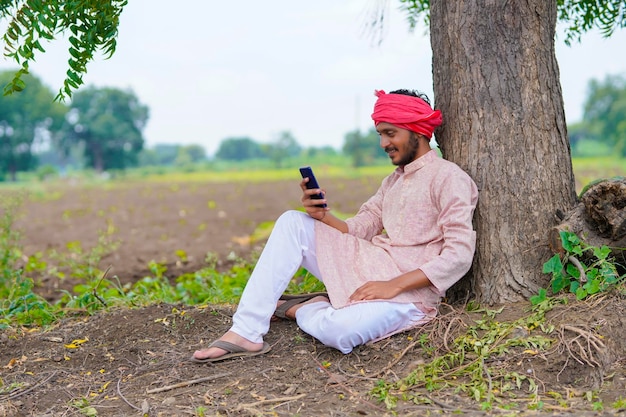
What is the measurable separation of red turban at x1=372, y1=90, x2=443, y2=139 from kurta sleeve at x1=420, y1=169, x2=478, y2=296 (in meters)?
0.35

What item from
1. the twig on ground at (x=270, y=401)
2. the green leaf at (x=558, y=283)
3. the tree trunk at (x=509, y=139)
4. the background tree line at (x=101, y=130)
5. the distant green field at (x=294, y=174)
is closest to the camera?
the twig on ground at (x=270, y=401)

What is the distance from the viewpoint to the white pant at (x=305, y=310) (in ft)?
12.0

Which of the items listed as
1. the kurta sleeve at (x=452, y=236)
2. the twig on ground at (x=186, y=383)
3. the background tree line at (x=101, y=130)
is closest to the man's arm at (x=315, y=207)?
the kurta sleeve at (x=452, y=236)

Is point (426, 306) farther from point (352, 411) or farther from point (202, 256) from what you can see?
point (202, 256)

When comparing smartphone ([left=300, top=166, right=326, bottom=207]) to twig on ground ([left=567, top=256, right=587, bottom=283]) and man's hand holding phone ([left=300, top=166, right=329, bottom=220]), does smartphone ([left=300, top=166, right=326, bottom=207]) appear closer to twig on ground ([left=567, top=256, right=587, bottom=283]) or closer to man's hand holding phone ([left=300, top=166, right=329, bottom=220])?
man's hand holding phone ([left=300, top=166, right=329, bottom=220])

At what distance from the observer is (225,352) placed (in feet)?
12.6

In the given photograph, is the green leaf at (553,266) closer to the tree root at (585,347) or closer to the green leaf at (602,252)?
the green leaf at (602,252)

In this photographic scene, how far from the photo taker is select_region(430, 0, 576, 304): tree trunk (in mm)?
3982

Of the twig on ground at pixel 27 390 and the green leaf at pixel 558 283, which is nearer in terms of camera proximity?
the twig on ground at pixel 27 390

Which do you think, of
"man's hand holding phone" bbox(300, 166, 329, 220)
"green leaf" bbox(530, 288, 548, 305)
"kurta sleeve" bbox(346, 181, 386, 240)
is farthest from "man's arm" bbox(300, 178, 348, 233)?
"green leaf" bbox(530, 288, 548, 305)

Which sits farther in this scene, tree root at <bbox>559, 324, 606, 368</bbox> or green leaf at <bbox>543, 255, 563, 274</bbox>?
green leaf at <bbox>543, 255, 563, 274</bbox>

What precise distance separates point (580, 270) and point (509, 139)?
83cm

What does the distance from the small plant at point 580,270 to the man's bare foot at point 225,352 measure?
5.12 feet

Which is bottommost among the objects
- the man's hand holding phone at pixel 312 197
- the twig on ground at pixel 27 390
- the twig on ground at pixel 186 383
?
the twig on ground at pixel 27 390
